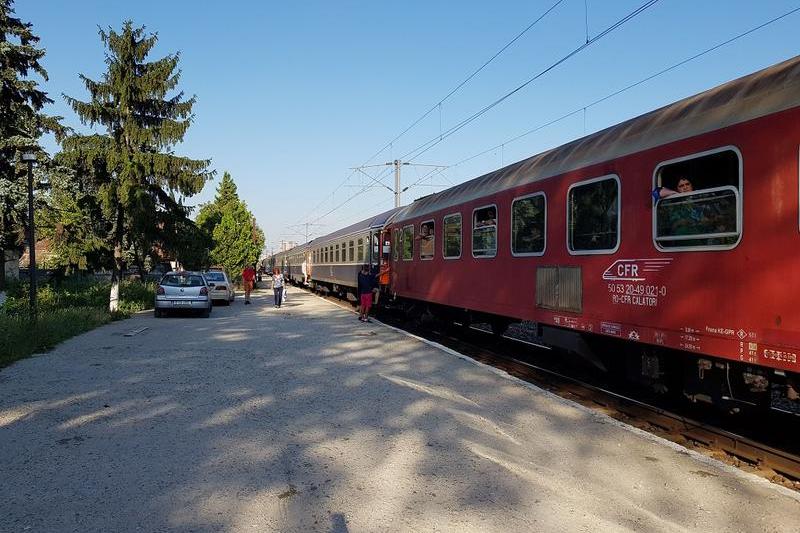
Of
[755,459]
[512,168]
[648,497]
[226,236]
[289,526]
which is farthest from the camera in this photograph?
[226,236]

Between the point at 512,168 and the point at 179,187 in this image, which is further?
the point at 179,187

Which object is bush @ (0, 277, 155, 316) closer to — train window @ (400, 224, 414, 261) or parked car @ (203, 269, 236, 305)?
parked car @ (203, 269, 236, 305)

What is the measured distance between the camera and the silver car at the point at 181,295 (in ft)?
62.9

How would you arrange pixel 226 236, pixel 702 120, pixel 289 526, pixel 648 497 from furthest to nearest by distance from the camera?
1. pixel 226 236
2. pixel 702 120
3. pixel 648 497
4. pixel 289 526

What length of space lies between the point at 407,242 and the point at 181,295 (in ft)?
27.3

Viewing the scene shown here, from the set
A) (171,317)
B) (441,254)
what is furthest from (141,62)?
(441,254)

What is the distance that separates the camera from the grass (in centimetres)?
1106

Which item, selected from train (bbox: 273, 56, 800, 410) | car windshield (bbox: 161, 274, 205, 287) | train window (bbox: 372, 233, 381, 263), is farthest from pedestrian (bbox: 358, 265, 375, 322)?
train (bbox: 273, 56, 800, 410)

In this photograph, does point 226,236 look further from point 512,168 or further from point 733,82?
point 733,82

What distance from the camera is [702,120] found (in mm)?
5707

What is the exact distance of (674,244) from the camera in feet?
19.3

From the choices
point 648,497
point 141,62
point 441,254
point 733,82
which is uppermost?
point 141,62

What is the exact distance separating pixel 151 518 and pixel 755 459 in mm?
4841

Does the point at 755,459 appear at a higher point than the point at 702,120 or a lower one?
lower
